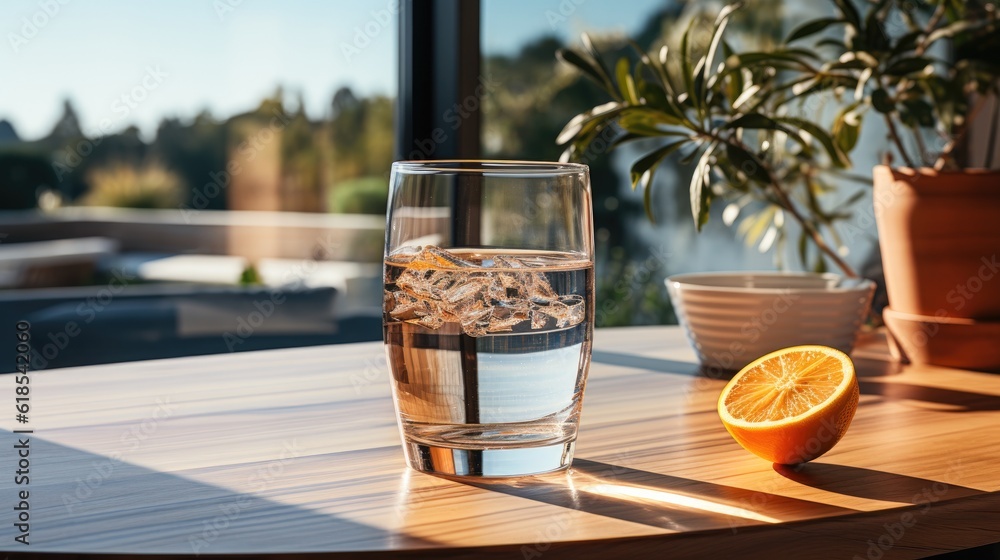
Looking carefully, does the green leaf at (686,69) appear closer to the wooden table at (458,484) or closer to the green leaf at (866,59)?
the green leaf at (866,59)

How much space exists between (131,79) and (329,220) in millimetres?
1320

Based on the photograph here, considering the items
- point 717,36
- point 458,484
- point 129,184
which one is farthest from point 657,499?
point 129,184

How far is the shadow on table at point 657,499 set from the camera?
2.17 feet

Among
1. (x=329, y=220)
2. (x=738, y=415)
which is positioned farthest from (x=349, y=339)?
(x=329, y=220)

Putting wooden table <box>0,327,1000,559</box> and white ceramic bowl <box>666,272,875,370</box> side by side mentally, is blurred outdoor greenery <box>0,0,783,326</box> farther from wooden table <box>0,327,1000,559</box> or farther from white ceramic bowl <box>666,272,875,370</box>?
wooden table <box>0,327,1000,559</box>

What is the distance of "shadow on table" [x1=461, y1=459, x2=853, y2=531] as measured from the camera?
662 millimetres

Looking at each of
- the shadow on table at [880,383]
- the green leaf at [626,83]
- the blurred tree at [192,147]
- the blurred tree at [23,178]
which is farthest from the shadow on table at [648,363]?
the blurred tree at [23,178]

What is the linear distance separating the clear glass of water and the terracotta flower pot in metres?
0.70

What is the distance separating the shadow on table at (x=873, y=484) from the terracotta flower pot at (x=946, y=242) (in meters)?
0.58

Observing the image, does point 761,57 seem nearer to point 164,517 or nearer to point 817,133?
point 817,133

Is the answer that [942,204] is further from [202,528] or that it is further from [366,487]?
[202,528]

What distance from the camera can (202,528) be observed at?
0.62 meters

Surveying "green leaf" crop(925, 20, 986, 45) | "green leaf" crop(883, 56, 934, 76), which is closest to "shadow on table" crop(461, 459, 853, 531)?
"green leaf" crop(883, 56, 934, 76)

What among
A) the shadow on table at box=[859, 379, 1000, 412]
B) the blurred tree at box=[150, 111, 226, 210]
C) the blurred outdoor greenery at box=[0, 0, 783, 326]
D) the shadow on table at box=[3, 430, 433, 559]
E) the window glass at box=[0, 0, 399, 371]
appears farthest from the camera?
the blurred tree at box=[150, 111, 226, 210]
